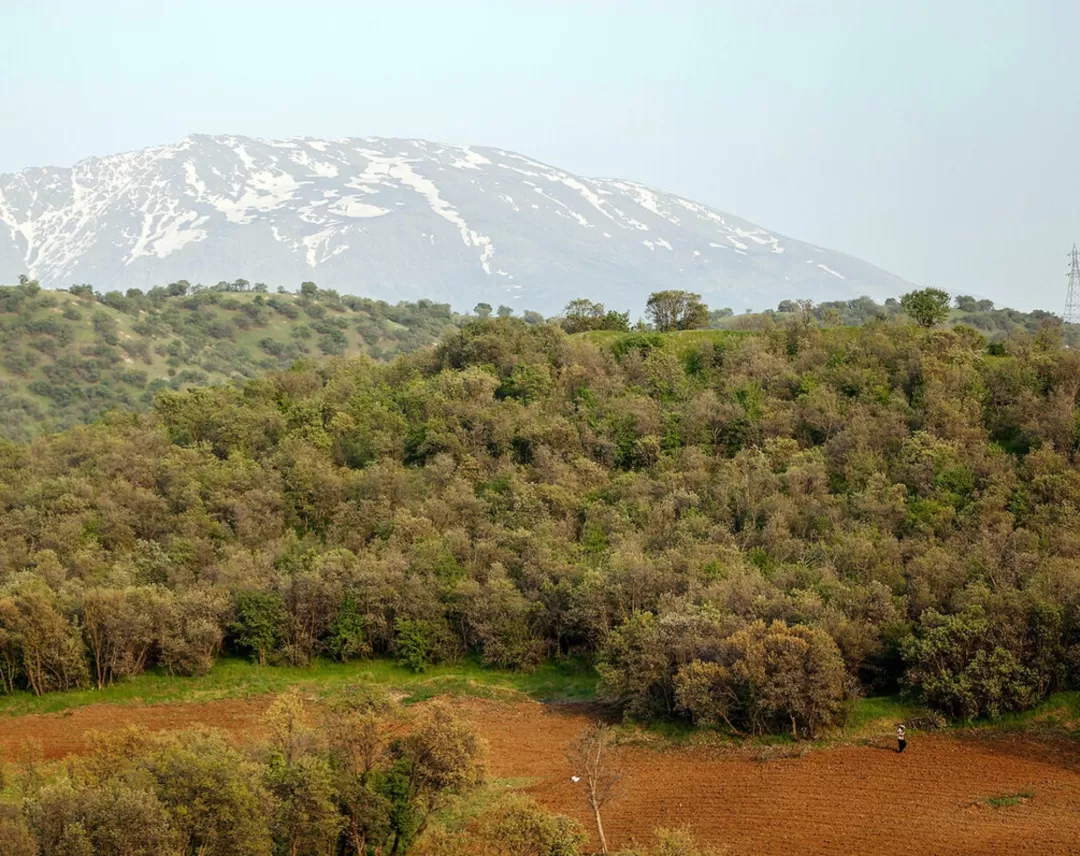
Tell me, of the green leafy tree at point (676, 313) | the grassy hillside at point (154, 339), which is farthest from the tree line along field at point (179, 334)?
the green leafy tree at point (676, 313)

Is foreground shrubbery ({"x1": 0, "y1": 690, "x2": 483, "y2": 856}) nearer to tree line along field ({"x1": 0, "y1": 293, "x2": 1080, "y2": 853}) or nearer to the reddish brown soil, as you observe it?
tree line along field ({"x1": 0, "y1": 293, "x2": 1080, "y2": 853})

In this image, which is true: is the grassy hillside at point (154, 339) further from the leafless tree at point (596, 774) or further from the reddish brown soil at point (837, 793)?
the leafless tree at point (596, 774)

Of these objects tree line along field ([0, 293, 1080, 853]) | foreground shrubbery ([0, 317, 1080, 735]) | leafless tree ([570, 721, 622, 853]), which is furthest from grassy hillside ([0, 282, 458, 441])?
leafless tree ([570, 721, 622, 853])

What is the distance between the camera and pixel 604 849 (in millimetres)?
23875

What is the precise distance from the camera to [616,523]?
44438 millimetres

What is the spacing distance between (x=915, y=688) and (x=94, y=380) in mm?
80187

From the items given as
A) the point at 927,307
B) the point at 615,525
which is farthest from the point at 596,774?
the point at 927,307

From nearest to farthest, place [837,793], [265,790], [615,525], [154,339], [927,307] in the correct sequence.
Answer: [265,790] → [837,793] → [615,525] → [927,307] → [154,339]

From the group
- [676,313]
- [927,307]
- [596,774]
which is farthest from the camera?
[676,313]

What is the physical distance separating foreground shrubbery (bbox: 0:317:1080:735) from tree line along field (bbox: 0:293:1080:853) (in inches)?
5.1

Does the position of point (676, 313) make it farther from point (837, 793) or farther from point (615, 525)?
point (837, 793)

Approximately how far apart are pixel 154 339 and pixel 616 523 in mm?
72712

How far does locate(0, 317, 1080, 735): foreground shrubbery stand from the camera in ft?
110

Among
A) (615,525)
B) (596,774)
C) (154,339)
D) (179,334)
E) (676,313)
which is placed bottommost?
(596,774)
